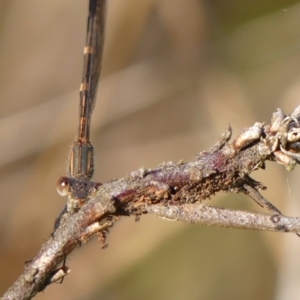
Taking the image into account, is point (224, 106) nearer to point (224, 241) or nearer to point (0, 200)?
point (224, 241)

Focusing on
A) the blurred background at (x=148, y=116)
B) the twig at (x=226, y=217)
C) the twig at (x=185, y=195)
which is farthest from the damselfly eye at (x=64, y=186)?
the blurred background at (x=148, y=116)

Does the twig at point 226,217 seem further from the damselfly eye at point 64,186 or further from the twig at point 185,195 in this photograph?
the damselfly eye at point 64,186

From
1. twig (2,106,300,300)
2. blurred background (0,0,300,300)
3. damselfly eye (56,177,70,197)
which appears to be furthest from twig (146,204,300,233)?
blurred background (0,0,300,300)

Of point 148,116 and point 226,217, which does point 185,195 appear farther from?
point 148,116

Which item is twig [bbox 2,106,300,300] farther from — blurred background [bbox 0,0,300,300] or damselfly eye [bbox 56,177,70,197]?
blurred background [bbox 0,0,300,300]

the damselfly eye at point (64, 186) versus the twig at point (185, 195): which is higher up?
the damselfly eye at point (64, 186)

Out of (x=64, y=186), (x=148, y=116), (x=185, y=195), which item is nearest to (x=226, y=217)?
(x=185, y=195)

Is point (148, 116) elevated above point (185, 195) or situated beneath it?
elevated above

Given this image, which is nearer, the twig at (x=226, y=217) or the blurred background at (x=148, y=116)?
the twig at (x=226, y=217)
